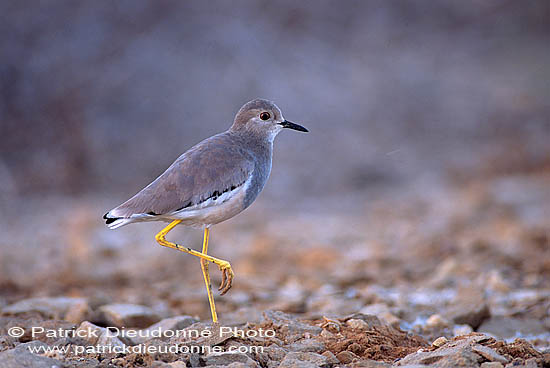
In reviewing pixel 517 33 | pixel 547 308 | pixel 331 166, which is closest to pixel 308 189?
pixel 331 166

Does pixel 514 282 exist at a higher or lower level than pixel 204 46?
lower

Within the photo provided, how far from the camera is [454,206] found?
13422mm

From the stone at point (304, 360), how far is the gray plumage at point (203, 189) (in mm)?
1433

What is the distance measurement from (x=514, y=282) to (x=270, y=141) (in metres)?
3.59

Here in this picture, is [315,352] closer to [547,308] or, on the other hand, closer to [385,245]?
[547,308]

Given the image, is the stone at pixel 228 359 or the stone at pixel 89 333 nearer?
the stone at pixel 228 359

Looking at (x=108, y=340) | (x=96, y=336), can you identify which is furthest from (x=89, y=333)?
(x=108, y=340)

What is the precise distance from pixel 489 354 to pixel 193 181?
94.7 inches

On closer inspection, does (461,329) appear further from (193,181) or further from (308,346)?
(193,181)

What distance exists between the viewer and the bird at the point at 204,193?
16.8 feet

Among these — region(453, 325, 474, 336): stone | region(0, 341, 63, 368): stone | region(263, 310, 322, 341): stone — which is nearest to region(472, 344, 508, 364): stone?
region(263, 310, 322, 341): stone

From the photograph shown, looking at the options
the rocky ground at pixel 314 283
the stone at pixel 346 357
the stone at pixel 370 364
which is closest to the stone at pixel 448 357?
the rocky ground at pixel 314 283

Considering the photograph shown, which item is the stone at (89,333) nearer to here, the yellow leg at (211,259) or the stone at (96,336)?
the stone at (96,336)

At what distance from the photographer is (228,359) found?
4.00m
